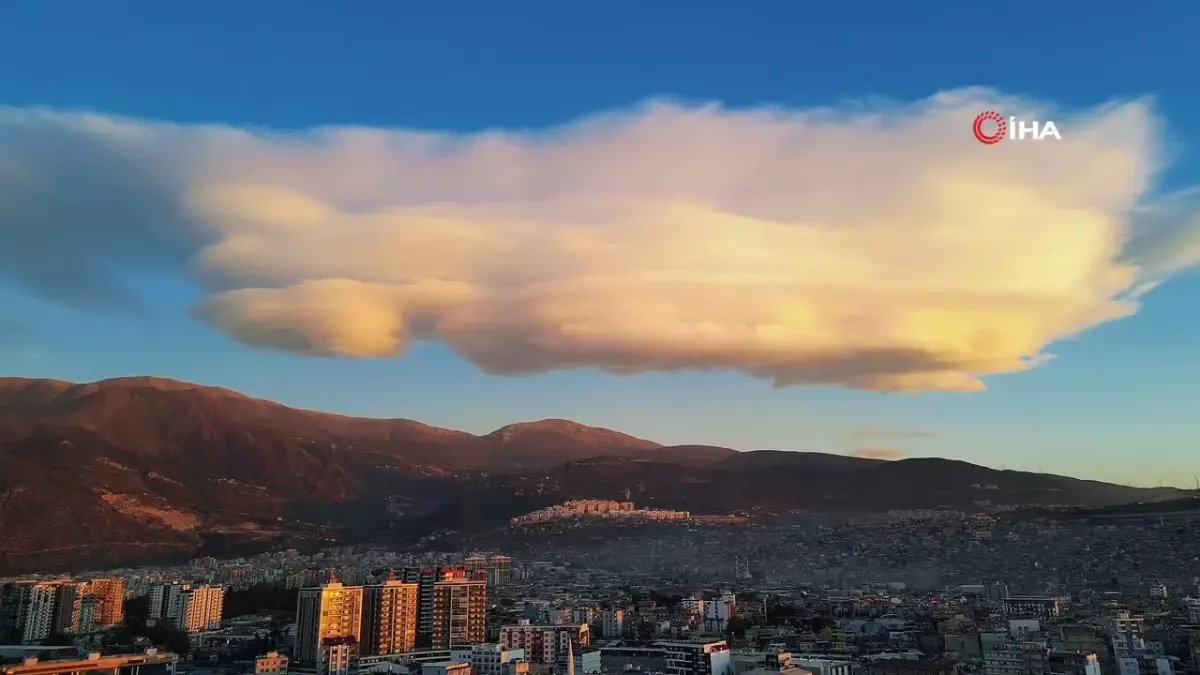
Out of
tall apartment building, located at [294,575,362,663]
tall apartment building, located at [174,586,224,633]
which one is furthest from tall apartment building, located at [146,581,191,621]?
tall apartment building, located at [294,575,362,663]

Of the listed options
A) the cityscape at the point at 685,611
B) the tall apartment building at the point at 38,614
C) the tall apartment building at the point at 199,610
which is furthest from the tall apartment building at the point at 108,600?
the tall apartment building at the point at 199,610

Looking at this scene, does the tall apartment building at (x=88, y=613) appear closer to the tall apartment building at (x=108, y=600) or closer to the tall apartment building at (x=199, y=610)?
the tall apartment building at (x=108, y=600)

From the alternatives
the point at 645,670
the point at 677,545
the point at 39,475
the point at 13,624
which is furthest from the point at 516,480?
the point at 645,670

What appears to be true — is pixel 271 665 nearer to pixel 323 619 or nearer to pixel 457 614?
pixel 323 619

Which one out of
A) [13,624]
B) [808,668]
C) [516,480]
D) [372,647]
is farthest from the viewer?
[516,480]

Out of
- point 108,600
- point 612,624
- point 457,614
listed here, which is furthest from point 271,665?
point 108,600

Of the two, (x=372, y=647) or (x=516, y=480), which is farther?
(x=516, y=480)

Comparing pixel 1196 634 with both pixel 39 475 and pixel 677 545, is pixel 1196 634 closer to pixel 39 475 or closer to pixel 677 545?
pixel 677 545
